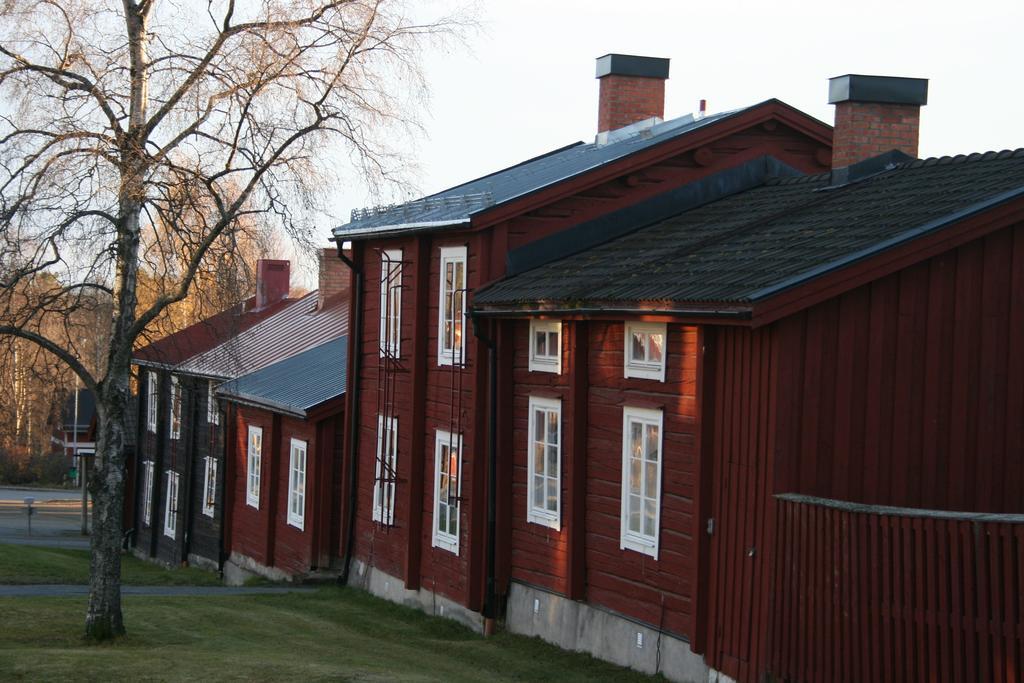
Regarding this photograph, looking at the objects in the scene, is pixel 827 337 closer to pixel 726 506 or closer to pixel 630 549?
pixel 726 506

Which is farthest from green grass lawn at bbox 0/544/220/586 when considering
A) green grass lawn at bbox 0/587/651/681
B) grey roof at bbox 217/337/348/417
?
green grass lawn at bbox 0/587/651/681

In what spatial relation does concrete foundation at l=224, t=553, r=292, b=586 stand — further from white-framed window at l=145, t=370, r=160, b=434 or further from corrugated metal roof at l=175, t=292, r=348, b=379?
white-framed window at l=145, t=370, r=160, b=434

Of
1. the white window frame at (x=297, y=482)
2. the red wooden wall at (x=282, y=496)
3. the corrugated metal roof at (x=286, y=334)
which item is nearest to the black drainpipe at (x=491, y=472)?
the red wooden wall at (x=282, y=496)

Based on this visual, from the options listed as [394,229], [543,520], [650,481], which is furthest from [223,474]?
[650,481]

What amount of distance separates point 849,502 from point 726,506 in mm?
1371

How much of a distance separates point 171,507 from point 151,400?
4.60 m

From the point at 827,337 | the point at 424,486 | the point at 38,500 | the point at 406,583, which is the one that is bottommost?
the point at 38,500

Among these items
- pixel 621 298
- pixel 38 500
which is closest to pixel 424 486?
pixel 621 298

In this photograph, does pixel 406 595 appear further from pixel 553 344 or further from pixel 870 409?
pixel 870 409

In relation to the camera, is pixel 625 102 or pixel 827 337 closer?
pixel 827 337

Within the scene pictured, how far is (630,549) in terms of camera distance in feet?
49.3

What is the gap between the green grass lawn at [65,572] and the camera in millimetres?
26531

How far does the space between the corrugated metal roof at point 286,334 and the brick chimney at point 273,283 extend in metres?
3.72

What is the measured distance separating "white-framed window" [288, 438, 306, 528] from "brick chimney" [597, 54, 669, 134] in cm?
840
